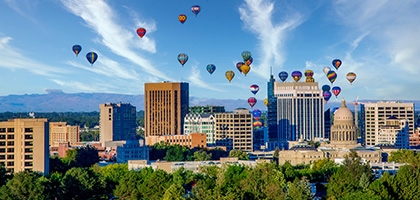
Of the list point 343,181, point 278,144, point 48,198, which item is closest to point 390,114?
point 278,144

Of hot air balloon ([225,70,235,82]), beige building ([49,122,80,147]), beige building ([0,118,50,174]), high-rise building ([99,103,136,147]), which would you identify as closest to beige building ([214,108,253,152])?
hot air balloon ([225,70,235,82])

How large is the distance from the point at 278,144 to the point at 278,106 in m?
16.6

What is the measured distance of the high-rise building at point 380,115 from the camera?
495ft

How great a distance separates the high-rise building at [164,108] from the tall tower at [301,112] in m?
23.0

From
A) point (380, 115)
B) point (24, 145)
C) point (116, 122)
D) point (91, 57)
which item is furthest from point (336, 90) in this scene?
point (24, 145)

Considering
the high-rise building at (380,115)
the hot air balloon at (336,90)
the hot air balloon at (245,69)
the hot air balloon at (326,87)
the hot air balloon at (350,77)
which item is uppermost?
the hot air balloon at (245,69)

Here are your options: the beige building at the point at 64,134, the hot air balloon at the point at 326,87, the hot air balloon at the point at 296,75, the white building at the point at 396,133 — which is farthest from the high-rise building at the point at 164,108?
the white building at the point at 396,133

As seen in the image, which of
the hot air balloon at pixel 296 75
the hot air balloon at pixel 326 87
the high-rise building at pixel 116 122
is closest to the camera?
the hot air balloon at pixel 296 75

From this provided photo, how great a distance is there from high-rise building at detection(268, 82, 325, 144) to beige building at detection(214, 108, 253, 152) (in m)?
27.0

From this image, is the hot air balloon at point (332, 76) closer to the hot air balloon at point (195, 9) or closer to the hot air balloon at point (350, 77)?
the hot air balloon at point (350, 77)

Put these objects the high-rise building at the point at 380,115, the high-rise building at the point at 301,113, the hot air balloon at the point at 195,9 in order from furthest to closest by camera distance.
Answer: the high-rise building at the point at 301,113, the high-rise building at the point at 380,115, the hot air balloon at the point at 195,9

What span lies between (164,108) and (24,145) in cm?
8723

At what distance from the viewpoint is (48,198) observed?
209 ft

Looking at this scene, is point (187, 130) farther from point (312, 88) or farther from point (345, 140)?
point (345, 140)
